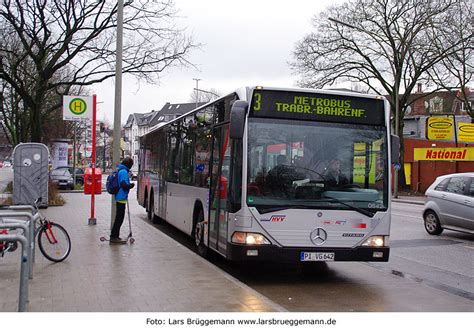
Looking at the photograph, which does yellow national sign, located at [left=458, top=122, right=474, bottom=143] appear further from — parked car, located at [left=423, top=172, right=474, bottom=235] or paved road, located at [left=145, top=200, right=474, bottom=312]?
paved road, located at [left=145, top=200, right=474, bottom=312]

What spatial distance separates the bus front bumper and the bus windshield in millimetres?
589

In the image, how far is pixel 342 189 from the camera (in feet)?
26.5

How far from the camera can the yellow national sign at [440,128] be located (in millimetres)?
37906

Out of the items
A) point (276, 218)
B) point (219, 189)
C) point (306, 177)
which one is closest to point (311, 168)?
point (306, 177)

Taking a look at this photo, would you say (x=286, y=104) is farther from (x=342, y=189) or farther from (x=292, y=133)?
(x=342, y=189)

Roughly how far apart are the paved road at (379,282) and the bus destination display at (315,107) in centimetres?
253

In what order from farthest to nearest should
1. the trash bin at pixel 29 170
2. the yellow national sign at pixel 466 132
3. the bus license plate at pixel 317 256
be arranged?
1. the yellow national sign at pixel 466 132
2. the trash bin at pixel 29 170
3. the bus license plate at pixel 317 256

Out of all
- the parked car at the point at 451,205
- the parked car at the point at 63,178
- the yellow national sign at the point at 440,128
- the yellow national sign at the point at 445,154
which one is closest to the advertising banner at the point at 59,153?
the parked car at the point at 63,178

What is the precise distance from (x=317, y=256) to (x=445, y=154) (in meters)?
33.0

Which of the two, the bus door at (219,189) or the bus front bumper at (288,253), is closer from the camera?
the bus front bumper at (288,253)

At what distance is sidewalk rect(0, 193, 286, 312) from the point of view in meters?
6.12

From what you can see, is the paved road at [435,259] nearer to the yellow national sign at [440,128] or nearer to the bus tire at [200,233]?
the bus tire at [200,233]
